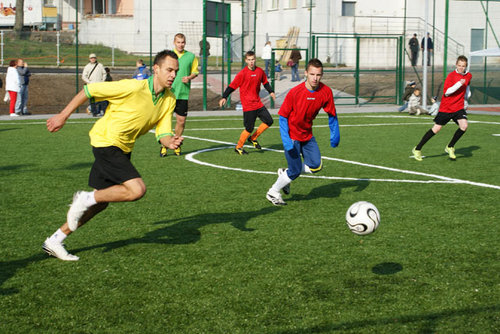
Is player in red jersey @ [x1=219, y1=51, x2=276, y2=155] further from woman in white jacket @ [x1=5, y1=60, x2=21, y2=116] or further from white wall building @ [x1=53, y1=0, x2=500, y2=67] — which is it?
white wall building @ [x1=53, y1=0, x2=500, y2=67]

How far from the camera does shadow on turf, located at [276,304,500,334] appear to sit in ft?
14.4

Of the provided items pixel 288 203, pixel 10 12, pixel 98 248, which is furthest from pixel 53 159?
pixel 10 12

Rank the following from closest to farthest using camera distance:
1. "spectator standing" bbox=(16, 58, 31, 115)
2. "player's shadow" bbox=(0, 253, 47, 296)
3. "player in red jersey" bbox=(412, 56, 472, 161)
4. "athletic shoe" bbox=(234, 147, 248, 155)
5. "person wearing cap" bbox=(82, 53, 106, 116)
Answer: "player's shadow" bbox=(0, 253, 47, 296)
"player in red jersey" bbox=(412, 56, 472, 161)
"athletic shoe" bbox=(234, 147, 248, 155)
"person wearing cap" bbox=(82, 53, 106, 116)
"spectator standing" bbox=(16, 58, 31, 115)

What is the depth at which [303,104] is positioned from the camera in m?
8.23

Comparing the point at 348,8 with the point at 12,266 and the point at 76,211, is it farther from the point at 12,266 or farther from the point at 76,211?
the point at 12,266

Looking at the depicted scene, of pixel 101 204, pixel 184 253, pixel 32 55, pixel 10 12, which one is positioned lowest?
pixel 184 253

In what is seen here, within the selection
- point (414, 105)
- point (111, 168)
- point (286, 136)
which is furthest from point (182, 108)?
point (414, 105)

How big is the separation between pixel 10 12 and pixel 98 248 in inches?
2113

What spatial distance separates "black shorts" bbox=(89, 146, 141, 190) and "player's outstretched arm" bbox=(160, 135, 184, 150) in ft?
1.22

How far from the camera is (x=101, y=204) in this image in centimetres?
610

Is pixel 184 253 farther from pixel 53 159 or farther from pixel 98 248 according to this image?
pixel 53 159

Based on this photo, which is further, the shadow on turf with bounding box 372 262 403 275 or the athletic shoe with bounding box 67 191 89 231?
the athletic shoe with bounding box 67 191 89 231

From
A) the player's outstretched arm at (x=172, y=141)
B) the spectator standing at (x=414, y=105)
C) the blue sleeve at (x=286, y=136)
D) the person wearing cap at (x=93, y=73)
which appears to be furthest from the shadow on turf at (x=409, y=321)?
the spectator standing at (x=414, y=105)

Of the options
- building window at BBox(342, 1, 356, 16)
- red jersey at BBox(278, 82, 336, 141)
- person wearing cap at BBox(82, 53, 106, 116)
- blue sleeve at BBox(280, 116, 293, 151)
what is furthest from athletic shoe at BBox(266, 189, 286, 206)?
building window at BBox(342, 1, 356, 16)
